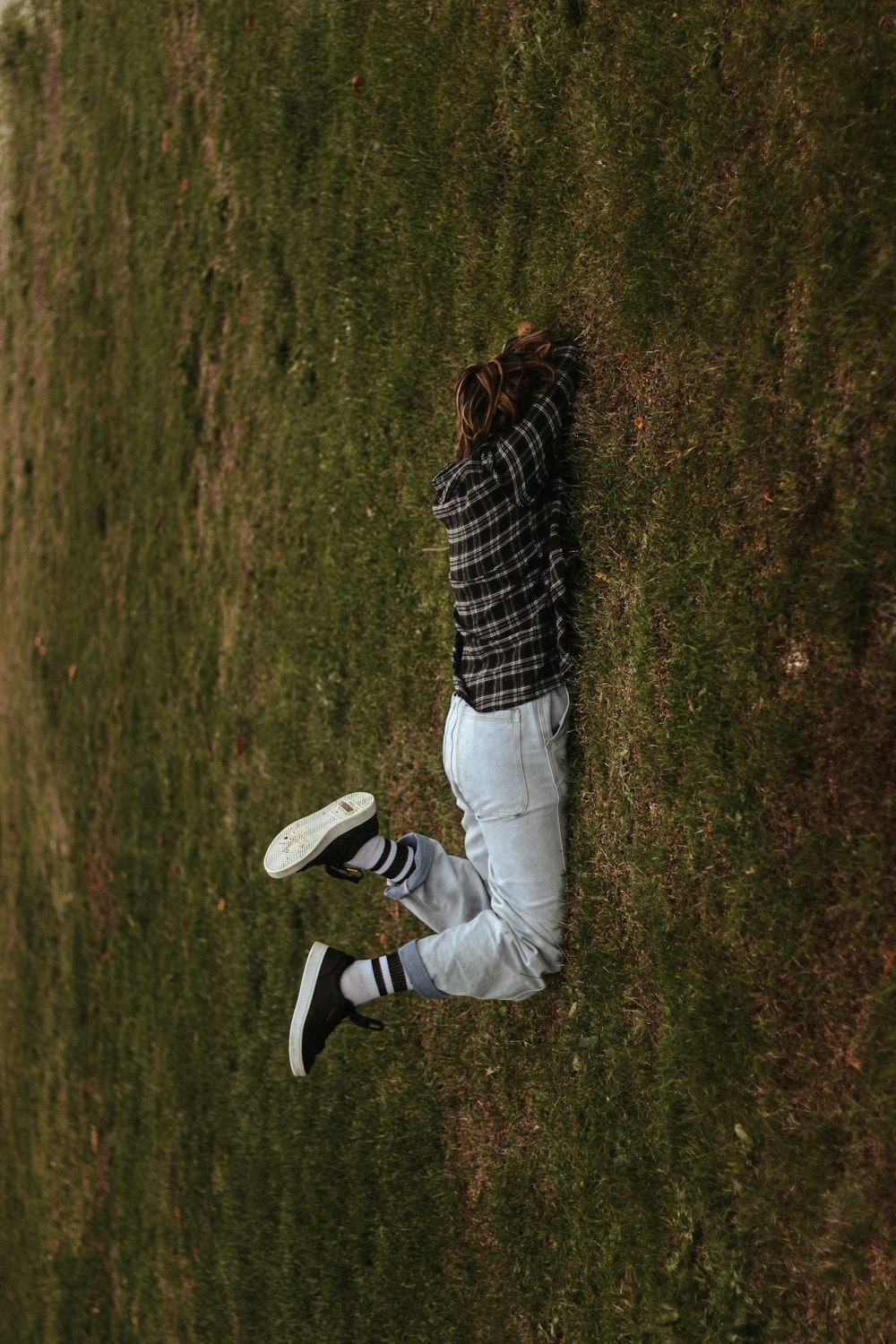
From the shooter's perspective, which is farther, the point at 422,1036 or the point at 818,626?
the point at 422,1036

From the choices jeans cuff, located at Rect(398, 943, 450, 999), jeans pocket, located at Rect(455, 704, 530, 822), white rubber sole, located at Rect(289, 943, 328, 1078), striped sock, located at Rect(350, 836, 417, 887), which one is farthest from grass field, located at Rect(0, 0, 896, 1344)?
white rubber sole, located at Rect(289, 943, 328, 1078)

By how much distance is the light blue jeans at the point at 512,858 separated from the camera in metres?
3.55

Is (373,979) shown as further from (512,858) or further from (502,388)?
(502,388)

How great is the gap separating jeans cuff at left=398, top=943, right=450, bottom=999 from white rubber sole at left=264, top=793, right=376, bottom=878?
40cm

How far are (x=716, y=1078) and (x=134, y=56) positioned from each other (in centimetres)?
747

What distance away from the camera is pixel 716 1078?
306 cm

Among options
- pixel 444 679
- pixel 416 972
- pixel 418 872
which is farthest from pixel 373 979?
pixel 444 679

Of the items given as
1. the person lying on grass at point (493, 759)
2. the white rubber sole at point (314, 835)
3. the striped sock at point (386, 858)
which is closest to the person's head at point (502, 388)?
the person lying on grass at point (493, 759)

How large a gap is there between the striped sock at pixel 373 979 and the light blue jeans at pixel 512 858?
42 millimetres

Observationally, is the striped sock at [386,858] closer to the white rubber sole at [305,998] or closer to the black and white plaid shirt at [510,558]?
the white rubber sole at [305,998]

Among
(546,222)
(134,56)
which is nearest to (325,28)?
(546,222)

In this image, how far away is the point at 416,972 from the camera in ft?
11.8

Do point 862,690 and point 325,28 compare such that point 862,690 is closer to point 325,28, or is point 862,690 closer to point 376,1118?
point 376,1118

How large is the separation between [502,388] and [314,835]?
4.94ft
